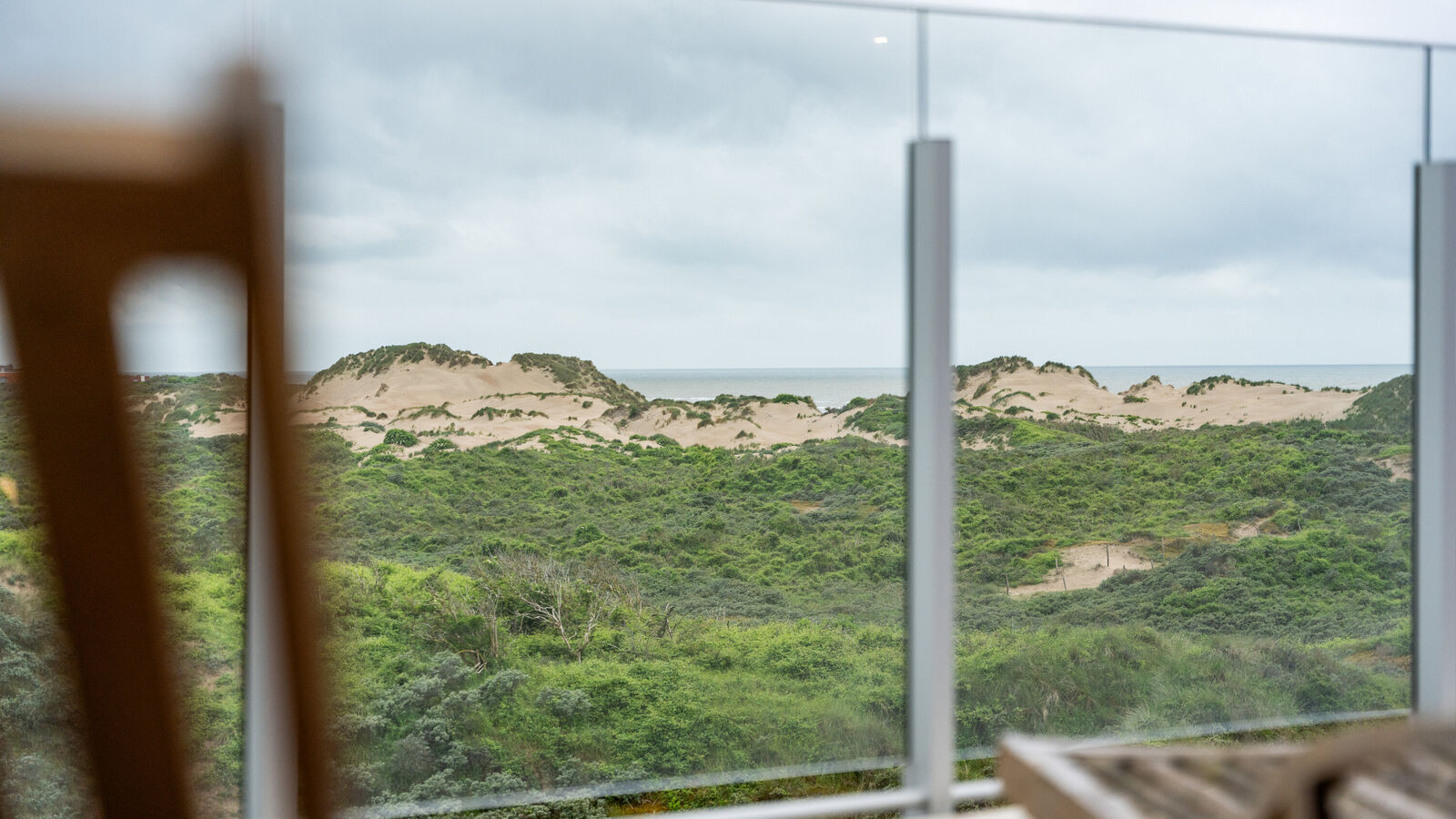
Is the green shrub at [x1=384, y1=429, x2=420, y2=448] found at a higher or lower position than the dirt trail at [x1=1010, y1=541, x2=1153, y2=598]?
higher

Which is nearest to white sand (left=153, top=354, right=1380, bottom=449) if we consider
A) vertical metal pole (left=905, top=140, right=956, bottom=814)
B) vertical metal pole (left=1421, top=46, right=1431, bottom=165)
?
vertical metal pole (left=1421, top=46, right=1431, bottom=165)

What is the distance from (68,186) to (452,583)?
2.01 meters

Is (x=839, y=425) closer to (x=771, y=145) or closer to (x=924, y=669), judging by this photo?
(x=771, y=145)

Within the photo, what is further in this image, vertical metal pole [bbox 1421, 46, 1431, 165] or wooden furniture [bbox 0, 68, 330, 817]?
vertical metal pole [bbox 1421, 46, 1431, 165]

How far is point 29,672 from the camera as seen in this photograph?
237 centimetres

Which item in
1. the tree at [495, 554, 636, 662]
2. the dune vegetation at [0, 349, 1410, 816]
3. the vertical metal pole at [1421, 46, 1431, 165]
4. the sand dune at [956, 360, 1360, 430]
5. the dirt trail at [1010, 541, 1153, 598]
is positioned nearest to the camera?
the vertical metal pole at [1421, 46, 1431, 165]

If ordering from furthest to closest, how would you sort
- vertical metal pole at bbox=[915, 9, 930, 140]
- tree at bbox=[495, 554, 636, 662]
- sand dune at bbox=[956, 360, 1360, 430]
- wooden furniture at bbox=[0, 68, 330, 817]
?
1. sand dune at bbox=[956, 360, 1360, 430]
2. tree at bbox=[495, 554, 636, 662]
3. vertical metal pole at bbox=[915, 9, 930, 140]
4. wooden furniture at bbox=[0, 68, 330, 817]

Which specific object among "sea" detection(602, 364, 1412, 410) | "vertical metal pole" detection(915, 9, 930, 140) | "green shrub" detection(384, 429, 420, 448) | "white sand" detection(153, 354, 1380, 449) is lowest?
"green shrub" detection(384, 429, 420, 448)

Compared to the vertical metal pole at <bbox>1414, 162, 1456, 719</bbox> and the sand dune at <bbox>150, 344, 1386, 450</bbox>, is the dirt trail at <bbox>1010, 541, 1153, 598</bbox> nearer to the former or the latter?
the sand dune at <bbox>150, 344, 1386, 450</bbox>

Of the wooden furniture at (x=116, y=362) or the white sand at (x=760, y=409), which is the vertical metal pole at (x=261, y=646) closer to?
the wooden furniture at (x=116, y=362)

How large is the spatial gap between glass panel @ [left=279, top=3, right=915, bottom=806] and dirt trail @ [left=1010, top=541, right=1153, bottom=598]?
66 centimetres

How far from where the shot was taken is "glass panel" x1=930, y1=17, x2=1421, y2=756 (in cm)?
357

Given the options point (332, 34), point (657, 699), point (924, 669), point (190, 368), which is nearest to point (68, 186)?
point (190, 368)

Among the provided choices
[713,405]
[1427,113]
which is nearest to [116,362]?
[713,405]
